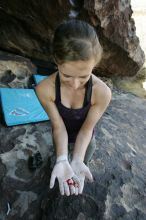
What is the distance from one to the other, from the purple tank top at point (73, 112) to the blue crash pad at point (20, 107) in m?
1.08

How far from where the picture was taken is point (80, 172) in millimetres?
1966

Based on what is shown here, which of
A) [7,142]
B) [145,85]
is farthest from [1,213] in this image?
[145,85]

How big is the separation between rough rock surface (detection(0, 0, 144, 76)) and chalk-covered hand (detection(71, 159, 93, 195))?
75.3 inches

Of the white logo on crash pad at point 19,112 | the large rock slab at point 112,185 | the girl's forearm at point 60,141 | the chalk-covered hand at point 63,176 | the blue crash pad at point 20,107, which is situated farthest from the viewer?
the white logo on crash pad at point 19,112

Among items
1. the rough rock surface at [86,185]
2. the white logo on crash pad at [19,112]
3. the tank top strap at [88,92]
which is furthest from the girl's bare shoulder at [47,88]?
the white logo on crash pad at [19,112]

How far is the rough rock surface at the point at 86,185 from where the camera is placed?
2180 millimetres

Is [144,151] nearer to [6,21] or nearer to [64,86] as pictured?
[64,86]

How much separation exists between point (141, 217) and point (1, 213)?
35.9 inches

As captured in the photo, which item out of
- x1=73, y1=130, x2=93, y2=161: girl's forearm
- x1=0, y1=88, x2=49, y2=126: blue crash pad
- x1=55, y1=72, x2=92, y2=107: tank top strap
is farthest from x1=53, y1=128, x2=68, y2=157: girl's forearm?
x1=0, y1=88, x2=49, y2=126: blue crash pad

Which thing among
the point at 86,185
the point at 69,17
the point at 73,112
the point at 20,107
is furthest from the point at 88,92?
the point at 69,17

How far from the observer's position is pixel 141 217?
2.19 meters

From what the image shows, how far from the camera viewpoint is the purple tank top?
1.94 metres

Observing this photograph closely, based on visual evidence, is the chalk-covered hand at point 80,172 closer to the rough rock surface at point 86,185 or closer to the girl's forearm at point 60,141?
the girl's forearm at point 60,141

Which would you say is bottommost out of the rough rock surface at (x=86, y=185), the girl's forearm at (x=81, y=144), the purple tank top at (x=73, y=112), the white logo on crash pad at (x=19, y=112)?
the white logo on crash pad at (x=19, y=112)
